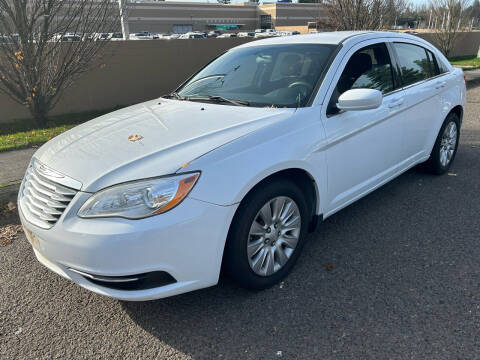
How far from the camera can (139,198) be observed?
2.40 metres

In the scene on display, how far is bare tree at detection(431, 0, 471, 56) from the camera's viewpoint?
21.7 meters

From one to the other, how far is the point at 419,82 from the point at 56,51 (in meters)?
7.75

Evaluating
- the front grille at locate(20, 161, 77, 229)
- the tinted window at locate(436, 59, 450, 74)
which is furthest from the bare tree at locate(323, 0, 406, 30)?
the front grille at locate(20, 161, 77, 229)

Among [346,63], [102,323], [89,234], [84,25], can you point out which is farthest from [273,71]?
[84,25]

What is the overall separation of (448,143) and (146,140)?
3998 millimetres

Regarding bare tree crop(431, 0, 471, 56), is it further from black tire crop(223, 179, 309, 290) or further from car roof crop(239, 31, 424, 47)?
black tire crop(223, 179, 309, 290)

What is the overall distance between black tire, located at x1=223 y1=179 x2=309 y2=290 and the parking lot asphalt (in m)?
0.13

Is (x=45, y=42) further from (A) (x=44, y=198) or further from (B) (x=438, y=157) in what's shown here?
(B) (x=438, y=157)

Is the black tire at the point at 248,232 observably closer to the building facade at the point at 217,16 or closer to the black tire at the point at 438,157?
the black tire at the point at 438,157

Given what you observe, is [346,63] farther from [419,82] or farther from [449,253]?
[449,253]

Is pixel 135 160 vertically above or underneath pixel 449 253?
above

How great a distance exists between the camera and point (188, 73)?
44.1 ft

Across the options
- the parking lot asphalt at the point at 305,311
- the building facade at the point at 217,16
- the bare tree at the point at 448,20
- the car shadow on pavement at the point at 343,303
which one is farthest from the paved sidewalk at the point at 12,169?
the building facade at the point at 217,16

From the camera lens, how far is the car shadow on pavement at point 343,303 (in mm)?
2502
